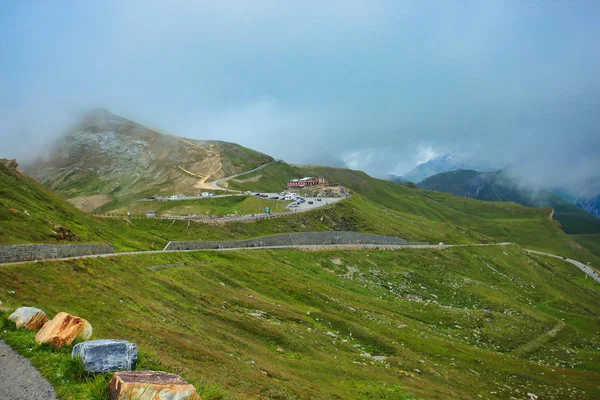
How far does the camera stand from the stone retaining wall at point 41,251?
35.4 meters

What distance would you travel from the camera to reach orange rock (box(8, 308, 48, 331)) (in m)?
18.1

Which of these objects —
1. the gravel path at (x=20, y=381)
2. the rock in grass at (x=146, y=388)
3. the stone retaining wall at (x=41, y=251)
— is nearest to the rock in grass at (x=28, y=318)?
the gravel path at (x=20, y=381)

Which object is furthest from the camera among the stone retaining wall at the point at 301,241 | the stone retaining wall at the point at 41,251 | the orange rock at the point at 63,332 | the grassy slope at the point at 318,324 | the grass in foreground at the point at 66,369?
the stone retaining wall at the point at 301,241

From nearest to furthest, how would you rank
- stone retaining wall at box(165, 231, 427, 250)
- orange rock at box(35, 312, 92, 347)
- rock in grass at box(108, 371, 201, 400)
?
1. rock in grass at box(108, 371, 201, 400)
2. orange rock at box(35, 312, 92, 347)
3. stone retaining wall at box(165, 231, 427, 250)

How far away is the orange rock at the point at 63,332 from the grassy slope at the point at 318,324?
4.12 meters

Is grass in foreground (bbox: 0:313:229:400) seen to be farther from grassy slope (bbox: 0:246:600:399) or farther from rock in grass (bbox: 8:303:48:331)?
grassy slope (bbox: 0:246:600:399)

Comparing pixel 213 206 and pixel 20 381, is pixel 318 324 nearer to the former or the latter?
pixel 20 381

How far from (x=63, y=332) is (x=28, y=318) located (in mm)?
4025

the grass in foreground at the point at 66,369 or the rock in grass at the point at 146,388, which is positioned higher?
the rock in grass at the point at 146,388

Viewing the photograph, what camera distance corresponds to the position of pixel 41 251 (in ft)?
128

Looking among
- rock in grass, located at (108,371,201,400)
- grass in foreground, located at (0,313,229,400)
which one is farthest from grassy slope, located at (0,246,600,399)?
rock in grass, located at (108,371,201,400)

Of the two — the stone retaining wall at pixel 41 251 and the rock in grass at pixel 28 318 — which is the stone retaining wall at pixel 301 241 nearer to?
the stone retaining wall at pixel 41 251

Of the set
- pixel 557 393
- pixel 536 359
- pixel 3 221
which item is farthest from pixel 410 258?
pixel 3 221

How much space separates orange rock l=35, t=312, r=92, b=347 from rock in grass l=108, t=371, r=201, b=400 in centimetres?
634
